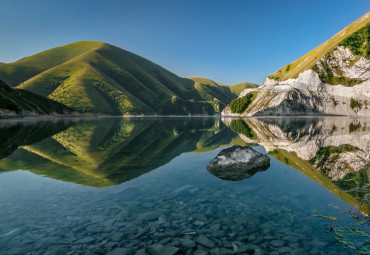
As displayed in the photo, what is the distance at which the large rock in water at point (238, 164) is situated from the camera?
598 inches

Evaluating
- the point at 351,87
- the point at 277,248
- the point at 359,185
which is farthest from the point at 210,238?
the point at 351,87

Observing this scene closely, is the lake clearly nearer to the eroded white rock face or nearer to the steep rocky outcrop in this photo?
the eroded white rock face

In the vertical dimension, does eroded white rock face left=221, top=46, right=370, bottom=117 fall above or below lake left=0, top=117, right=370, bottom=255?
above

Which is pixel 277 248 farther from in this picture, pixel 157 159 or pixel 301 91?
pixel 301 91

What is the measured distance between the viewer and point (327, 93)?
171125mm

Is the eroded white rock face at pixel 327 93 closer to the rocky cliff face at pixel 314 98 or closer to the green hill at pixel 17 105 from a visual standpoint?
the rocky cliff face at pixel 314 98

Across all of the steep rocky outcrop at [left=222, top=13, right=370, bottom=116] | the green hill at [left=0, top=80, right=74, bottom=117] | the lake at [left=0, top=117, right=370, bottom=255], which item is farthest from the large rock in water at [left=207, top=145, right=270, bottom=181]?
the steep rocky outcrop at [left=222, top=13, right=370, bottom=116]

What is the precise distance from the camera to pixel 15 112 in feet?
370

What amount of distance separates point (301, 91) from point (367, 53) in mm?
52299

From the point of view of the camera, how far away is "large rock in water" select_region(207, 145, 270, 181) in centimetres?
1518

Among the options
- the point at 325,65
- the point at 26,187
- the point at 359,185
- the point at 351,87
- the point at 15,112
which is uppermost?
the point at 325,65

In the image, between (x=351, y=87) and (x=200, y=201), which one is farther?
(x=351, y=87)

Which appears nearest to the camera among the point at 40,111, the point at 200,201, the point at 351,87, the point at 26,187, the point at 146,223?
the point at 146,223

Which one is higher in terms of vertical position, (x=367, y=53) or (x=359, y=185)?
(x=367, y=53)
